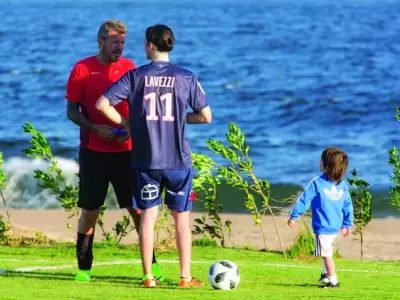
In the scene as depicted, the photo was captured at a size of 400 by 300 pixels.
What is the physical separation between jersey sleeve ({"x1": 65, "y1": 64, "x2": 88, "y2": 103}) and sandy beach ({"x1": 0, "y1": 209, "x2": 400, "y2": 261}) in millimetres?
5762

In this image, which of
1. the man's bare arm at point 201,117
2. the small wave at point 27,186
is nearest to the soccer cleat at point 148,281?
the man's bare arm at point 201,117

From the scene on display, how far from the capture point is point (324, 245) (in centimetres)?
1012

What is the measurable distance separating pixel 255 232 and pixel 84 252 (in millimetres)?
9044

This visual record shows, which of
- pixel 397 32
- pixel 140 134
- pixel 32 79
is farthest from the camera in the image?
pixel 397 32

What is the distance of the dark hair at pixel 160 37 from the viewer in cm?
948

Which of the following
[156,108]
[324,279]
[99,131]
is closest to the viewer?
[156,108]

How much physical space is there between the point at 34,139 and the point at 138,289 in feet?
14.3

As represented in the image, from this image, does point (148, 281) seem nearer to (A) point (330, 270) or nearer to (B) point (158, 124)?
(B) point (158, 124)

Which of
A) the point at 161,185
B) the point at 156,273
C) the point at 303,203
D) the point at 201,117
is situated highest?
the point at 201,117

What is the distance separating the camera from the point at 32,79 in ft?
150

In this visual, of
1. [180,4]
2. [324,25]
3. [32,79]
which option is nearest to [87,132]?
[32,79]

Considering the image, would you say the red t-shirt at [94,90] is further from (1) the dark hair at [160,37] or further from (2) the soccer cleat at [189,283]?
(2) the soccer cleat at [189,283]

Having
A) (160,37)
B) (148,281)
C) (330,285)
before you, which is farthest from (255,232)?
(160,37)

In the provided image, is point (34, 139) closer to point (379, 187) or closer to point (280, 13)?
point (379, 187)
